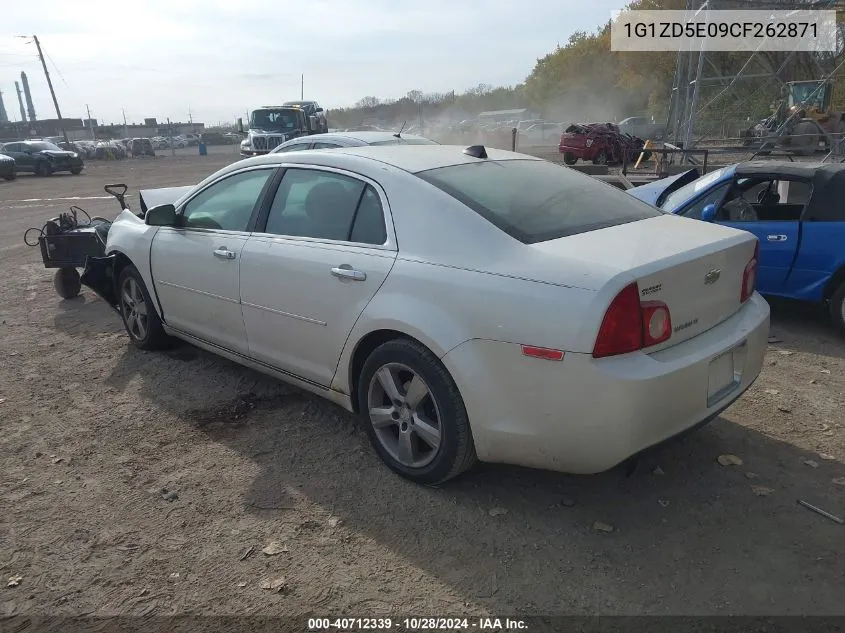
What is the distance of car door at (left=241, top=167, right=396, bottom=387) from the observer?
3.26 meters

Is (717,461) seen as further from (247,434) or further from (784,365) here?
(247,434)

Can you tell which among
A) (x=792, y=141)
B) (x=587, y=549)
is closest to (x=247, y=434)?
(x=587, y=549)

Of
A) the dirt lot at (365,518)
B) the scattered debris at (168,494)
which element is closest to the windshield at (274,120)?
the dirt lot at (365,518)

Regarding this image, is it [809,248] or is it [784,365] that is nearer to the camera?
[784,365]

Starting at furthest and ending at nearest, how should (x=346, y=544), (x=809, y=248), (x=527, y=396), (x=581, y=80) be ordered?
1. (x=581, y=80)
2. (x=809, y=248)
3. (x=346, y=544)
4. (x=527, y=396)

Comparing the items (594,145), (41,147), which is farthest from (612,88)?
(41,147)

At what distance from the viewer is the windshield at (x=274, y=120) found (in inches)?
916

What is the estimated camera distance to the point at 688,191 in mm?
6293

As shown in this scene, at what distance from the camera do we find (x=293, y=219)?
374 cm

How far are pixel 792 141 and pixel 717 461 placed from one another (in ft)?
56.3

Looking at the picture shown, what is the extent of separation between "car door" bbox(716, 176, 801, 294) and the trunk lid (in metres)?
2.58

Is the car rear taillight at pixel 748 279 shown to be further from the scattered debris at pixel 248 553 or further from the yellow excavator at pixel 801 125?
the yellow excavator at pixel 801 125

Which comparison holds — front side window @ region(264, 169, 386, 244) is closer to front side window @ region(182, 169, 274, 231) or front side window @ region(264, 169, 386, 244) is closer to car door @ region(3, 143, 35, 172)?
front side window @ region(182, 169, 274, 231)

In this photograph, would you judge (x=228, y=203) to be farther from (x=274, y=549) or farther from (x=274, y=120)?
(x=274, y=120)
